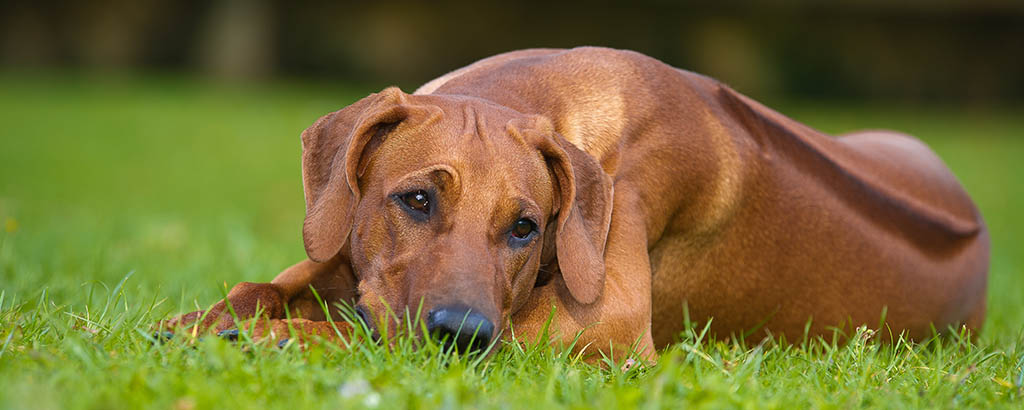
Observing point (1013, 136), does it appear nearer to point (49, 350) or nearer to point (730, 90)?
point (730, 90)

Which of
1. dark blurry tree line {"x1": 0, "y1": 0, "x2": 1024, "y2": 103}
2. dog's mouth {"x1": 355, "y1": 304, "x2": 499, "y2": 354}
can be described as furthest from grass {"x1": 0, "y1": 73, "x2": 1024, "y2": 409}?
dark blurry tree line {"x1": 0, "y1": 0, "x2": 1024, "y2": 103}

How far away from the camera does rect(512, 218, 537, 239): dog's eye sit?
141 inches

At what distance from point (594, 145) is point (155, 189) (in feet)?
28.5

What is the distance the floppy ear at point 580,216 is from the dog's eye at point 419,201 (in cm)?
48

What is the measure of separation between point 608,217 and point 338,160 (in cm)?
96

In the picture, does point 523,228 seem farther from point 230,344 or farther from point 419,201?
point 230,344

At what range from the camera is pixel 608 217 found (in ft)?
12.4

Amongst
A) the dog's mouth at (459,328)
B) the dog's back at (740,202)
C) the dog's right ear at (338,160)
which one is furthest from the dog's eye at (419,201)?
the dog's back at (740,202)

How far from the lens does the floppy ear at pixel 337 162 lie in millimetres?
3594

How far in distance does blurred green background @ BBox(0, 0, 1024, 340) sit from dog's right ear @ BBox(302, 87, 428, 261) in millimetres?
3634

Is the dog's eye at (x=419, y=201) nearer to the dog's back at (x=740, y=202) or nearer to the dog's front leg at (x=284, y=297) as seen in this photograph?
the dog's front leg at (x=284, y=297)

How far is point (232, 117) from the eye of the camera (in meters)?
16.2

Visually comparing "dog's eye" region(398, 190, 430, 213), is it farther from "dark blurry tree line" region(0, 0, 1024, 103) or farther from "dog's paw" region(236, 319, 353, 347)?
"dark blurry tree line" region(0, 0, 1024, 103)

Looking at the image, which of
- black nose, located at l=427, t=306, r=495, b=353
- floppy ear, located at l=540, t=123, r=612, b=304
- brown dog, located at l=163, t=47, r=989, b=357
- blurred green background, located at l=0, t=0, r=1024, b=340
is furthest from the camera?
blurred green background, located at l=0, t=0, r=1024, b=340
